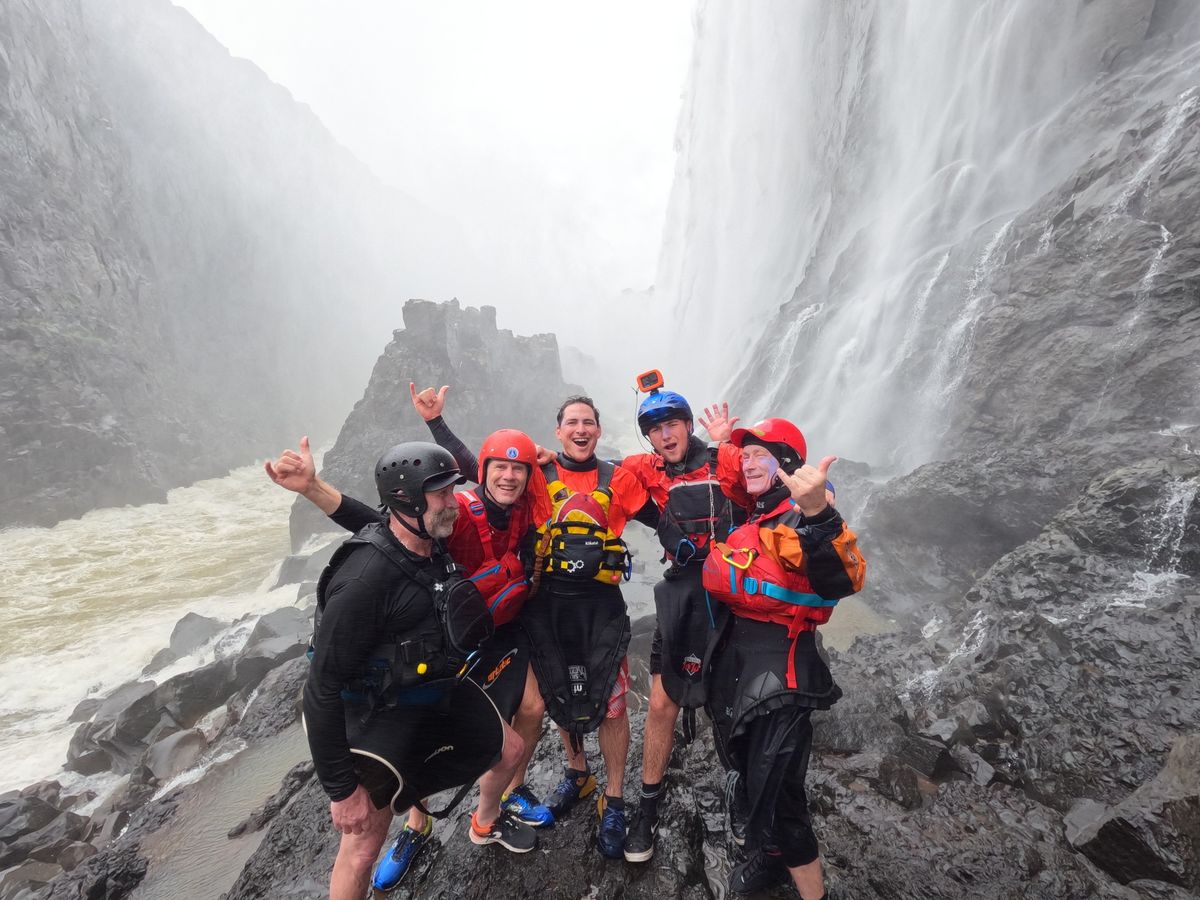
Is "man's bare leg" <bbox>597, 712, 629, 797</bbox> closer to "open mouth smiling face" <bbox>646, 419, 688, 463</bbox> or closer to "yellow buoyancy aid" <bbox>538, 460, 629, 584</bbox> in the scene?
"yellow buoyancy aid" <bbox>538, 460, 629, 584</bbox>

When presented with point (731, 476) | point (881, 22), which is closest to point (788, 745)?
point (731, 476)

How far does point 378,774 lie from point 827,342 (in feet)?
93.5

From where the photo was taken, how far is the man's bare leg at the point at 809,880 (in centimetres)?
282

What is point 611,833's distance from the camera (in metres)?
3.49

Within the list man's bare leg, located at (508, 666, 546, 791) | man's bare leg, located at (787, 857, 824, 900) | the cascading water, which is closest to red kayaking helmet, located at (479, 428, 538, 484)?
man's bare leg, located at (508, 666, 546, 791)

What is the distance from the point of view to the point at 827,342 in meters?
26.2

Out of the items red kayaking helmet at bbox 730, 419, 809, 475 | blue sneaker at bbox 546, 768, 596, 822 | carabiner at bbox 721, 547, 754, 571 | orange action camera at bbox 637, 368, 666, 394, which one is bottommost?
blue sneaker at bbox 546, 768, 596, 822

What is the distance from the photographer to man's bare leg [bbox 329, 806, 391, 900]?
2.68 metres

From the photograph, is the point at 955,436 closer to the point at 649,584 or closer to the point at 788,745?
the point at 649,584

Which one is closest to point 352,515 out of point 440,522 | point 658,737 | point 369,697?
point 440,522

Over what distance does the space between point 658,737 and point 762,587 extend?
1.60 metres

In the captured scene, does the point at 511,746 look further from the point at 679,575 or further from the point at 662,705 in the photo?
the point at 679,575

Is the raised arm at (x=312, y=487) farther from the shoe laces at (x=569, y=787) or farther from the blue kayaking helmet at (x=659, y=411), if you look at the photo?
the shoe laces at (x=569, y=787)

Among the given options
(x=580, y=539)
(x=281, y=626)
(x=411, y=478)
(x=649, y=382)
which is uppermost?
(x=649, y=382)
